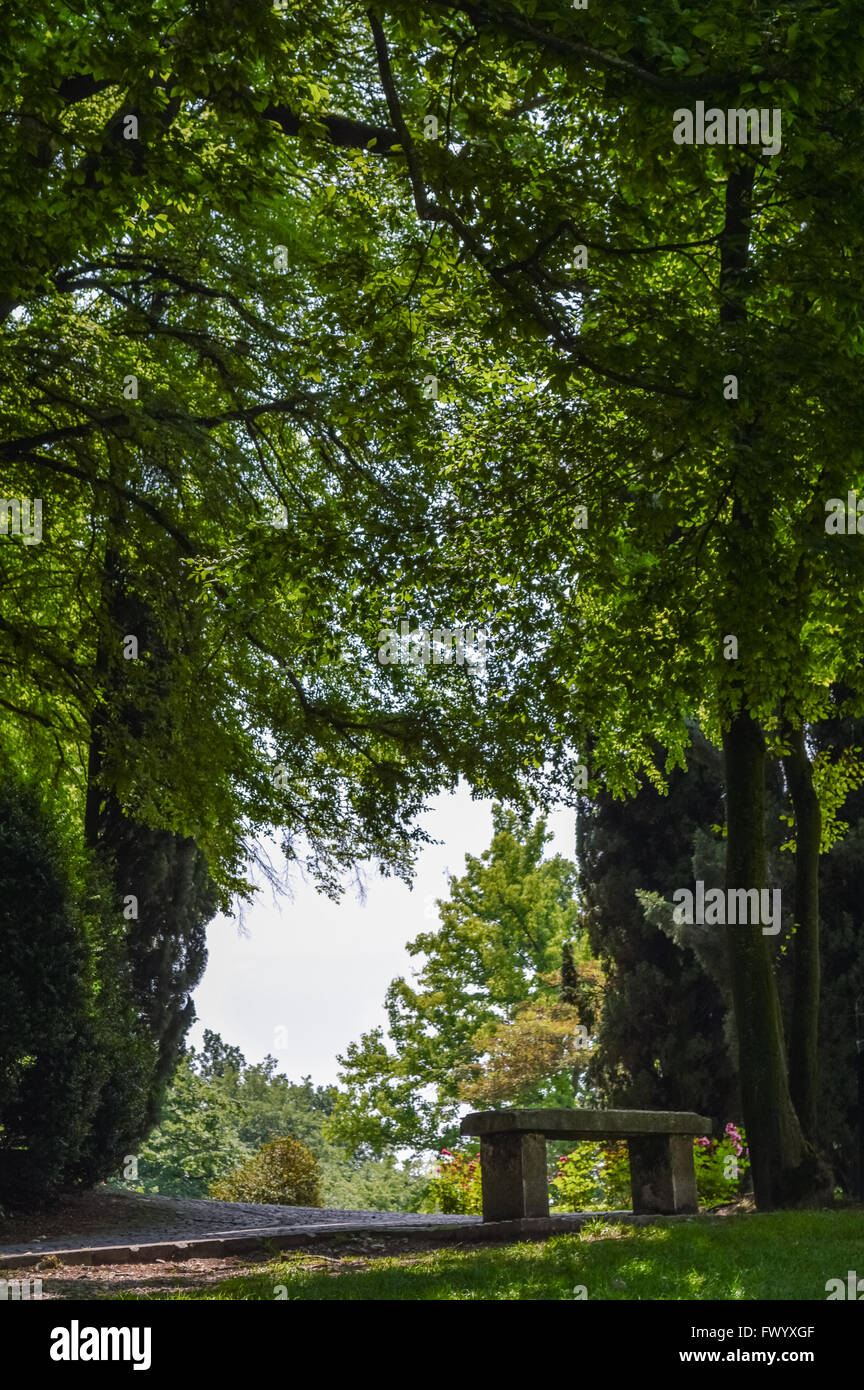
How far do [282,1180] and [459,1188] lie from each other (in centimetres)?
276

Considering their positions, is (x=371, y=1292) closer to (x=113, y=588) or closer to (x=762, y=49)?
(x=762, y=49)

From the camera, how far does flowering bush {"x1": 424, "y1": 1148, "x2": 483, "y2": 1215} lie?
650 inches

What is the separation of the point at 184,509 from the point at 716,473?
5.93 m

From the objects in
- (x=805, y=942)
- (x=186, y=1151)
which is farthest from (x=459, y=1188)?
(x=186, y=1151)

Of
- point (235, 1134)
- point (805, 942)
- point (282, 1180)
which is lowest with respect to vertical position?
point (235, 1134)

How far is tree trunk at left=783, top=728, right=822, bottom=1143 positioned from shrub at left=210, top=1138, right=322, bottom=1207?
9.25 metres

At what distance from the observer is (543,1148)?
8.99m

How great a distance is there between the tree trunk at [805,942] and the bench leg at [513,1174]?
3.11m

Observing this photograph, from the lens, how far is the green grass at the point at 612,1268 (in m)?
5.92

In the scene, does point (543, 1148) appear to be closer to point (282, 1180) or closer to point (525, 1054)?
point (282, 1180)

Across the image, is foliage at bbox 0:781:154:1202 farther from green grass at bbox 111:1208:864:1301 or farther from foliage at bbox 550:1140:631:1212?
foliage at bbox 550:1140:631:1212

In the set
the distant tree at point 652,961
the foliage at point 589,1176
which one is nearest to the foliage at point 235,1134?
the foliage at point 589,1176

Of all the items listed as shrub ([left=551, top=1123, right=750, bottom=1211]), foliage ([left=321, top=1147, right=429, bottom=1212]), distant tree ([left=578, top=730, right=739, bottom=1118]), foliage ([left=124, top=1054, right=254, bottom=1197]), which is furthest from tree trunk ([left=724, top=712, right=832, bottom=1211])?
foliage ([left=321, top=1147, right=429, bottom=1212])
